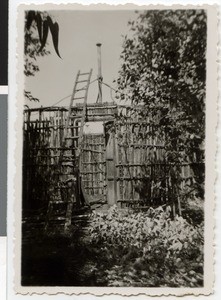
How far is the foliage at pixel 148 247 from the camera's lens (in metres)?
1.39

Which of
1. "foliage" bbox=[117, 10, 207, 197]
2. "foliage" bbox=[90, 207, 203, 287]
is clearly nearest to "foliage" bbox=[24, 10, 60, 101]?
"foliage" bbox=[117, 10, 207, 197]

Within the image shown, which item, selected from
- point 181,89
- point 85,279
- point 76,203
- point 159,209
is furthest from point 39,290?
point 181,89

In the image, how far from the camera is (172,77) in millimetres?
1396

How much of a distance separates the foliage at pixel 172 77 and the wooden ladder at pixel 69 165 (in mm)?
110

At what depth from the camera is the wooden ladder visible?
1392 mm

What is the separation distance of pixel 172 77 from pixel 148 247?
1.24 ft

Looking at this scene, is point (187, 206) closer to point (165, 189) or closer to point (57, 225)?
point (165, 189)

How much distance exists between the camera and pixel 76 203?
1394 mm

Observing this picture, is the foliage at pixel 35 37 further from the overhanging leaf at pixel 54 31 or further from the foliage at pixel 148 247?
the foliage at pixel 148 247

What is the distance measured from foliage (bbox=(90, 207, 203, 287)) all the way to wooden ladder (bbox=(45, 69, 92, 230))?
66 mm

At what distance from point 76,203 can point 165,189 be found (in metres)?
0.20

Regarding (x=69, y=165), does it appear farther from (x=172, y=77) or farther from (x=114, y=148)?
(x=172, y=77)

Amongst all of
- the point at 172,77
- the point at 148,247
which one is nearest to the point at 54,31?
the point at 172,77

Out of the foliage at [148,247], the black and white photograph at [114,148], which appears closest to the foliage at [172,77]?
the black and white photograph at [114,148]
